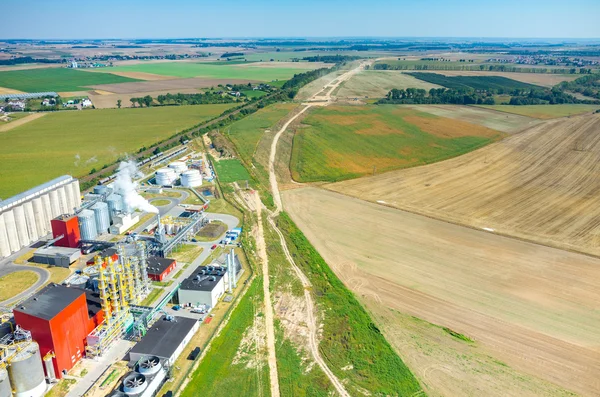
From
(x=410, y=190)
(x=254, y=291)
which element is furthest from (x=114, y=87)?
(x=254, y=291)

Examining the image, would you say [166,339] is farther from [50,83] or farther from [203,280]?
[50,83]

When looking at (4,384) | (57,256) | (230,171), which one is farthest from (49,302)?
(230,171)

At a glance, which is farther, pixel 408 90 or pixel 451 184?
pixel 408 90

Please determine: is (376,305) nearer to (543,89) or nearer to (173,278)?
(173,278)

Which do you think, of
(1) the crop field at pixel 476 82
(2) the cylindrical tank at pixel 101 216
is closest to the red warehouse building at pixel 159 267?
(2) the cylindrical tank at pixel 101 216

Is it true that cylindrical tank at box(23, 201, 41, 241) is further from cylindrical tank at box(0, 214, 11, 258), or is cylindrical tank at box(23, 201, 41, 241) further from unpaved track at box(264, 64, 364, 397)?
unpaved track at box(264, 64, 364, 397)

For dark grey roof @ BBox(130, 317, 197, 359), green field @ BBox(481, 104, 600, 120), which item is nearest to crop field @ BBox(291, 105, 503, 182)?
green field @ BBox(481, 104, 600, 120)
